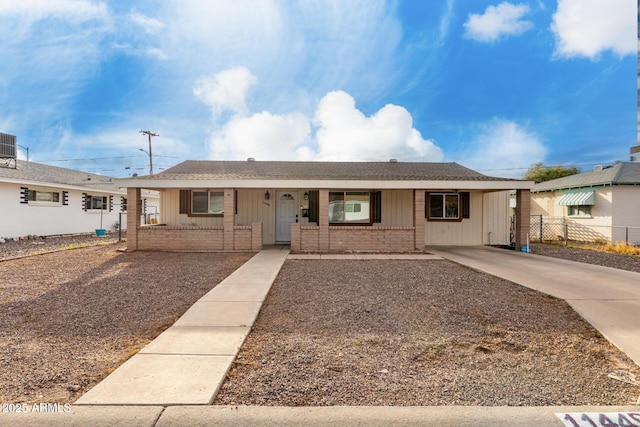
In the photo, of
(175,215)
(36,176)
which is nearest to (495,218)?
(175,215)

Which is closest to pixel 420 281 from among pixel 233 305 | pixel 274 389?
pixel 233 305

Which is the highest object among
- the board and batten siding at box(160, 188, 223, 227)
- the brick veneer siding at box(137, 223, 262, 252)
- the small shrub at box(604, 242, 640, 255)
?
the board and batten siding at box(160, 188, 223, 227)

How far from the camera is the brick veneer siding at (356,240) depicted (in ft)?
37.2

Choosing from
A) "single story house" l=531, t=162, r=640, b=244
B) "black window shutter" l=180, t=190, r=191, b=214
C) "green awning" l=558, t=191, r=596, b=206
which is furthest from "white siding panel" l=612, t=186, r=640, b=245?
"black window shutter" l=180, t=190, r=191, b=214

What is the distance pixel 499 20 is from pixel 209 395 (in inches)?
596

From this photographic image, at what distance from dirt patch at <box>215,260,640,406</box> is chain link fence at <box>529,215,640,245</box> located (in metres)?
11.9

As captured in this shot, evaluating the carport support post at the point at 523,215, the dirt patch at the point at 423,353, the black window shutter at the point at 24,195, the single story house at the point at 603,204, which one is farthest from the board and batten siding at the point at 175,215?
the single story house at the point at 603,204

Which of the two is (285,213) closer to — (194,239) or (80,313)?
(194,239)

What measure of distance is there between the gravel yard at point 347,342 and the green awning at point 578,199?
12297 millimetres

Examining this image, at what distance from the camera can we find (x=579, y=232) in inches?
631

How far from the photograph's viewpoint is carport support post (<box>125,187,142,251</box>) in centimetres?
1128

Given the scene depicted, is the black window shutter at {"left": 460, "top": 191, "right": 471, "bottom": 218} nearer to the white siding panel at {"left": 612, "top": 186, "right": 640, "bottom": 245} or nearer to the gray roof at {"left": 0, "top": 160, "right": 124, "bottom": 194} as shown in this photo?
the white siding panel at {"left": 612, "top": 186, "right": 640, "bottom": 245}

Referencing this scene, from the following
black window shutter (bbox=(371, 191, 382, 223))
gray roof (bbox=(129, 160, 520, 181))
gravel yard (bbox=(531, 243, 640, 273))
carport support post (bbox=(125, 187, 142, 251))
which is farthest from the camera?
gray roof (bbox=(129, 160, 520, 181))

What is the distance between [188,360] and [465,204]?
12.8 metres
